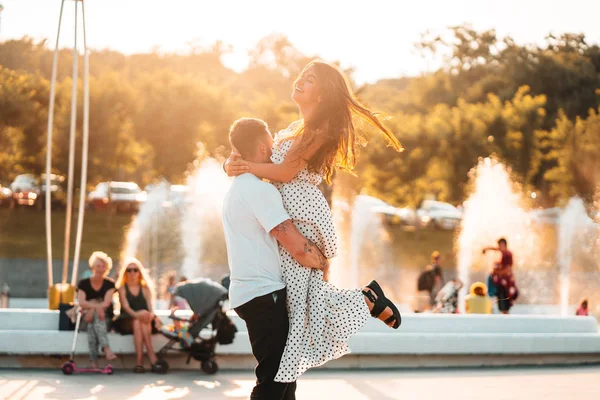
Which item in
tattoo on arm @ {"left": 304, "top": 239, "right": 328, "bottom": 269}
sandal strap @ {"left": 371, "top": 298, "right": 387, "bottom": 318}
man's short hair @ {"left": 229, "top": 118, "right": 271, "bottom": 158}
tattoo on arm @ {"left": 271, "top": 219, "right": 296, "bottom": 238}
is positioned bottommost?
sandal strap @ {"left": 371, "top": 298, "right": 387, "bottom": 318}

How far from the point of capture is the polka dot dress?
14.9ft

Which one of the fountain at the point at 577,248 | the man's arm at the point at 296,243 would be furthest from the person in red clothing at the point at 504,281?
the fountain at the point at 577,248

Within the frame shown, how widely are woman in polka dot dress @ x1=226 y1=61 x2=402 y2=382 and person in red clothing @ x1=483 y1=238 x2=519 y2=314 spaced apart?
33.1ft

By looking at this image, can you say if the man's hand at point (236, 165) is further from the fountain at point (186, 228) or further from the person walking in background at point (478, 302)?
the fountain at point (186, 228)

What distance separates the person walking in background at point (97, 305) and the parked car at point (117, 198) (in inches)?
1367

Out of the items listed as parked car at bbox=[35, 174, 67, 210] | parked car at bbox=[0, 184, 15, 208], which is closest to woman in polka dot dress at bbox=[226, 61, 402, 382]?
parked car at bbox=[35, 174, 67, 210]

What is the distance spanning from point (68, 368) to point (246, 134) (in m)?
5.75

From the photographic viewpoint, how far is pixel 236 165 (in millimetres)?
4590

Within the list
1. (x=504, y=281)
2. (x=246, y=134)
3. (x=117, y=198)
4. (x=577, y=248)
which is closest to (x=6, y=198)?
(x=117, y=198)

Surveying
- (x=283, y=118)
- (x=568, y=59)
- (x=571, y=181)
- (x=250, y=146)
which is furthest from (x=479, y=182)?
(x=250, y=146)

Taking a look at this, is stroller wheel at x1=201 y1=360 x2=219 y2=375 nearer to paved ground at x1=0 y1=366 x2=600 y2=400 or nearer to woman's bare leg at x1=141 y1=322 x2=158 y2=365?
paved ground at x1=0 y1=366 x2=600 y2=400

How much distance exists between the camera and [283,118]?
40.3m

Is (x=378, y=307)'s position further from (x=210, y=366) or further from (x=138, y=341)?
(x=138, y=341)

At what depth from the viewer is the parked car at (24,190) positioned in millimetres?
45000
